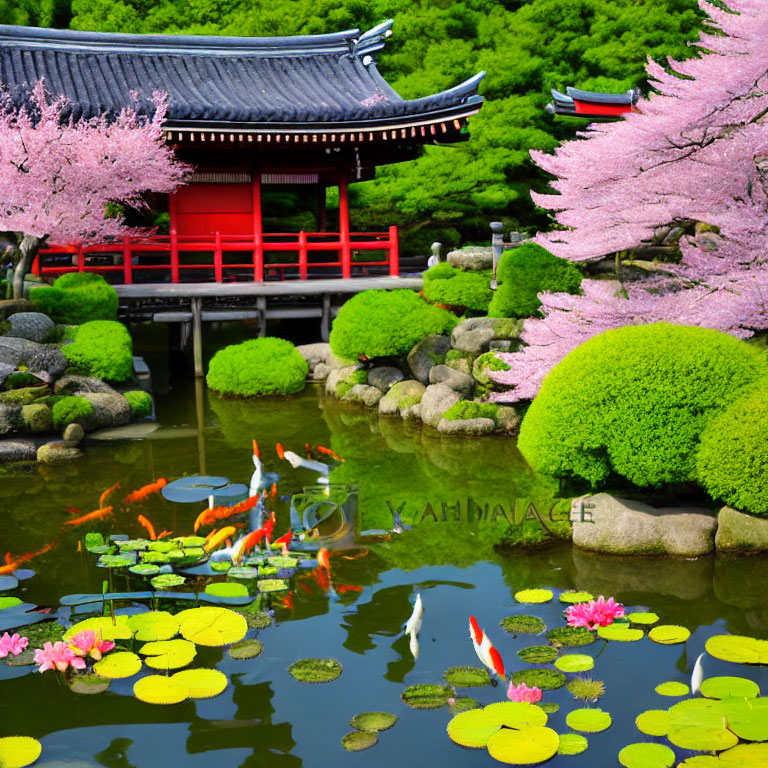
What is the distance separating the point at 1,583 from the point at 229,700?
2.47 m

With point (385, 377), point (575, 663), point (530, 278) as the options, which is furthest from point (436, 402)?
point (575, 663)

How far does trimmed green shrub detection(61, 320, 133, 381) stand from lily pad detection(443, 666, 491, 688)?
29.4 feet

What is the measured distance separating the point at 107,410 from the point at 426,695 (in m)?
8.18

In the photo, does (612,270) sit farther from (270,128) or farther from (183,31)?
(183,31)

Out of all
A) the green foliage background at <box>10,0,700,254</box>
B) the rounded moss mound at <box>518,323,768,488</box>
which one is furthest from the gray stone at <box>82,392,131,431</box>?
the green foliage background at <box>10,0,700,254</box>

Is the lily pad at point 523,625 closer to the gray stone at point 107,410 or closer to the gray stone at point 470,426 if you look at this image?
the gray stone at point 470,426

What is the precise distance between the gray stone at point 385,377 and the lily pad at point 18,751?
1001cm

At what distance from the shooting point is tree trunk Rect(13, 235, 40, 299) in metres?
14.7

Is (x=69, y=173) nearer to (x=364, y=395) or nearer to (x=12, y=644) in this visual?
(x=364, y=395)

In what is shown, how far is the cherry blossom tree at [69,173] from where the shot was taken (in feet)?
47.5

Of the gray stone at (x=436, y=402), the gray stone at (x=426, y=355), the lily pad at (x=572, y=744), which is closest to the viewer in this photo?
the lily pad at (x=572, y=744)

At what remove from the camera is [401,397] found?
44.7 feet

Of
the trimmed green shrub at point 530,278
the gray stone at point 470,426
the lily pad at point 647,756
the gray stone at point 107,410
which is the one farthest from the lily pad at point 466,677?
the gray stone at point 107,410

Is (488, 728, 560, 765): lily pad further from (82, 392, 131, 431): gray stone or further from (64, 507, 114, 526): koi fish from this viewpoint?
(82, 392, 131, 431): gray stone
